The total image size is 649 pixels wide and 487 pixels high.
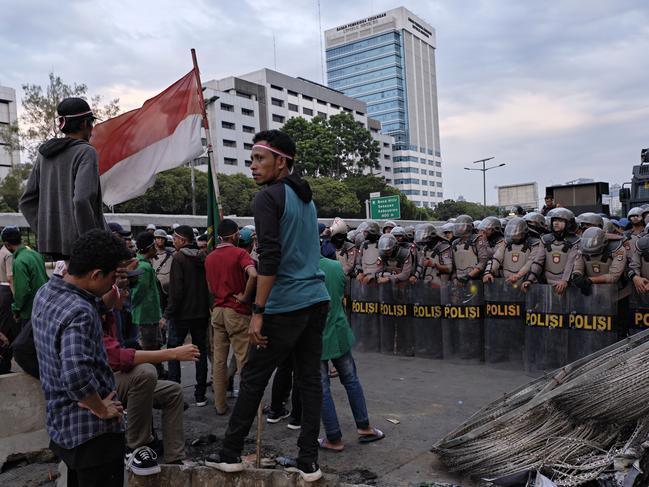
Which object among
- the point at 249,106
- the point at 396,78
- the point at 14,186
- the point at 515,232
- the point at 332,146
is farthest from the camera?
the point at 396,78

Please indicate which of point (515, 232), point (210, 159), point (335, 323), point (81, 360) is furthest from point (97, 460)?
point (515, 232)

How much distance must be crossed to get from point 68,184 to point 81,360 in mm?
1863

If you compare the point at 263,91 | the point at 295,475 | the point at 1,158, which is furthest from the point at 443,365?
the point at 263,91

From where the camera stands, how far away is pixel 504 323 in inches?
287

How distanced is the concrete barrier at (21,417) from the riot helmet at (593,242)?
592 cm

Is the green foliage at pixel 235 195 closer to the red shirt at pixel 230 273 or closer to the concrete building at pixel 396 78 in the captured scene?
the red shirt at pixel 230 273

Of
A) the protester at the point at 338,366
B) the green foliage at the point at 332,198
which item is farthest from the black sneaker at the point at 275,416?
Answer: the green foliage at the point at 332,198

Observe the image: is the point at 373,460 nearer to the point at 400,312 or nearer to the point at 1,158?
the point at 400,312

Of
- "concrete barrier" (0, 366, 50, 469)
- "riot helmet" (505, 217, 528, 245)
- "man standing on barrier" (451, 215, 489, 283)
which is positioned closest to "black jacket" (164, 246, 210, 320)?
"concrete barrier" (0, 366, 50, 469)

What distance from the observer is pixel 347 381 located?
15.3 ft

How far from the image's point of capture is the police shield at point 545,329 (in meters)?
6.57

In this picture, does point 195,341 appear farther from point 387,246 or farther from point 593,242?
point 593,242

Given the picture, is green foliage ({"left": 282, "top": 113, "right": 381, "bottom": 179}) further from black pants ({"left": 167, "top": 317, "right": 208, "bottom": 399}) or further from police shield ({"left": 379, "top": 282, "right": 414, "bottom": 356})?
black pants ({"left": 167, "top": 317, "right": 208, "bottom": 399})

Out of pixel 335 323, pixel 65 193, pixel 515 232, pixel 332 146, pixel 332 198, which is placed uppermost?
pixel 332 146
